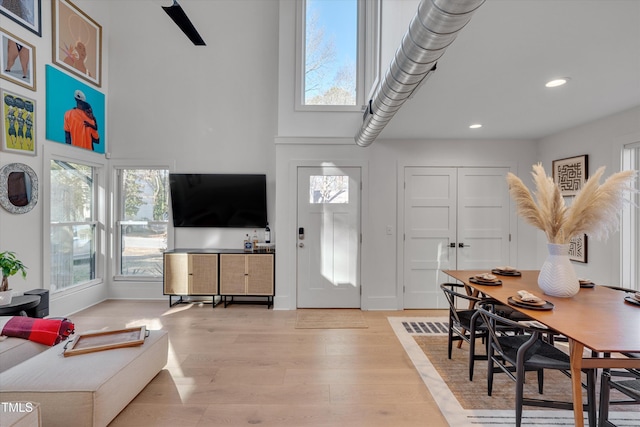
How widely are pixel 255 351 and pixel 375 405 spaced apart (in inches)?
53.3

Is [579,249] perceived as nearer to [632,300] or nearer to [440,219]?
[440,219]

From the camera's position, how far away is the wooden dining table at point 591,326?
1.49 m

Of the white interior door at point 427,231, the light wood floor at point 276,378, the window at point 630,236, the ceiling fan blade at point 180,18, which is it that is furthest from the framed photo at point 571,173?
the ceiling fan blade at point 180,18

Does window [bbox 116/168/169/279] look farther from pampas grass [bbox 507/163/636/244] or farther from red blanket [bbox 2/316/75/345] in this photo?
pampas grass [bbox 507/163/636/244]

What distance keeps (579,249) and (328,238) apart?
3072mm

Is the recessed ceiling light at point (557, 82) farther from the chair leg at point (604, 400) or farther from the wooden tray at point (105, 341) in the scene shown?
the wooden tray at point (105, 341)

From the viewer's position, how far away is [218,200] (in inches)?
188

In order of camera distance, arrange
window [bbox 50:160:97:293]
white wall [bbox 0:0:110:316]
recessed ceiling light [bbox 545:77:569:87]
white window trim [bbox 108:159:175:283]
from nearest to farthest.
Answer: recessed ceiling light [bbox 545:77:569:87] → white wall [bbox 0:0:110:316] → window [bbox 50:160:97:293] → white window trim [bbox 108:159:175:283]

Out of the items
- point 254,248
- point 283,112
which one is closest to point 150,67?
point 283,112

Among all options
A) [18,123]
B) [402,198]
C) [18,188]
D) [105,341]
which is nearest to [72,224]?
[18,188]

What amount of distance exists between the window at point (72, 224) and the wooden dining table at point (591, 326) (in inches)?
200

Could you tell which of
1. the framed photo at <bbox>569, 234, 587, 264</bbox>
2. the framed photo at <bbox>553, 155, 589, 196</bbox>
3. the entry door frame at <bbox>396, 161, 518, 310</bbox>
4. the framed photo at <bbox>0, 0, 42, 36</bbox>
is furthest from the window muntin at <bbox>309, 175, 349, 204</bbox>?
the framed photo at <bbox>0, 0, 42, 36</bbox>

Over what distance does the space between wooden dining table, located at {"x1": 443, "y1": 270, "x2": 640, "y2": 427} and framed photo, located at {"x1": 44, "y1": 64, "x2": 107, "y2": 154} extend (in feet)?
16.9

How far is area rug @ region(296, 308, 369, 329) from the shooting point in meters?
3.77
